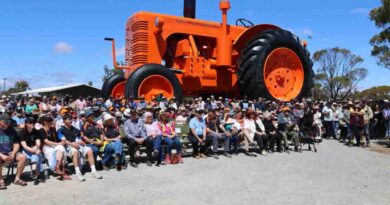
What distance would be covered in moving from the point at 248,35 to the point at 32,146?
849 cm

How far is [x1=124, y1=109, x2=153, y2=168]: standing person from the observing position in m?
8.38

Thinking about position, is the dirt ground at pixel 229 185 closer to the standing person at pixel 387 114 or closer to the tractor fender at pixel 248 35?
the tractor fender at pixel 248 35

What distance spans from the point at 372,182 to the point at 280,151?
369cm

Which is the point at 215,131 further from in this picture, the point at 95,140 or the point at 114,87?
the point at 114,87

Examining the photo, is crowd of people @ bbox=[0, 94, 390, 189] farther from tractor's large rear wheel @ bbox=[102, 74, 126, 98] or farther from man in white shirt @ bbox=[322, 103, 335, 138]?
tractor's large rear wheel @ bbox=[102, 74, 126, 98]

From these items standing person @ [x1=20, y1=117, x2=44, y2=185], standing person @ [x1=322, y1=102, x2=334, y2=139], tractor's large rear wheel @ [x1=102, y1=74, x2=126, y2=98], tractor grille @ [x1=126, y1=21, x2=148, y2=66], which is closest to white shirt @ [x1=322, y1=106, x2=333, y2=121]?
standing person @ [x1=322, y1=102, x2=334, y2=139]

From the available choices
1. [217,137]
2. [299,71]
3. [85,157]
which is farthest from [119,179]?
[299,71]

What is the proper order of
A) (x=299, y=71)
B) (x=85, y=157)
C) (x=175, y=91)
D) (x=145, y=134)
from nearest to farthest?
1. (x=85, y=157)
2. (x=145, y=134)
3. (x=175, y=91)
4. (x=299, y=71)

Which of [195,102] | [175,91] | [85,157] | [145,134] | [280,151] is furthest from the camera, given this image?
[195,102]

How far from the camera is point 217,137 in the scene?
973cm

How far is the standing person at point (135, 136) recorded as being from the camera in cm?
838

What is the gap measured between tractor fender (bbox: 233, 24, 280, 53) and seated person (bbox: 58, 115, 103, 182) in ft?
23.2

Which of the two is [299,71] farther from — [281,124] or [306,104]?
[281,124]

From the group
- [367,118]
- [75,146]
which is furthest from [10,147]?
[367,118]
